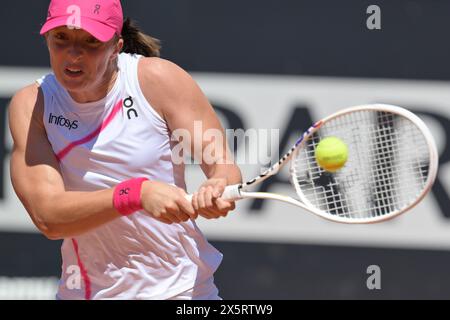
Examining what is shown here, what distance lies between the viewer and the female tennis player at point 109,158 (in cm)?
266

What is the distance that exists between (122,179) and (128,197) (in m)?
0.25

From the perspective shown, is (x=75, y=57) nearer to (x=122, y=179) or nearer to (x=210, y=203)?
(x=122, y=179)

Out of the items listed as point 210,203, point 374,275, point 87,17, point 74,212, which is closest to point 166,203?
point 210,203

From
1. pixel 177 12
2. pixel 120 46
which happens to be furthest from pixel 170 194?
pixel 177 12

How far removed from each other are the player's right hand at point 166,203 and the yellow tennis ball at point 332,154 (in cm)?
38

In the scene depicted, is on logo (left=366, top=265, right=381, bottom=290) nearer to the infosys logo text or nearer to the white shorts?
the white shorts

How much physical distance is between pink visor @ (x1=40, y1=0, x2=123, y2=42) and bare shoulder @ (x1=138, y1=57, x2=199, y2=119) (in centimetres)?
16

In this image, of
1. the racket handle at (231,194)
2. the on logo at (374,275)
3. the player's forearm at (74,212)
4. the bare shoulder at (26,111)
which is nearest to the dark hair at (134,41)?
the bare shoulder at (26,111)

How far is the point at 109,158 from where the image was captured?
276cm

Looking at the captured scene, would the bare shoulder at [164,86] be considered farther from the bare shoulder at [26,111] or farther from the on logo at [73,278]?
the on logo at [73,278]

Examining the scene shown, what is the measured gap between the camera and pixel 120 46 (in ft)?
9.25

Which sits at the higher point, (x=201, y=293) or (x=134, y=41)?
(x=134, y=41)

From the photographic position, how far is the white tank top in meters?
2.76
